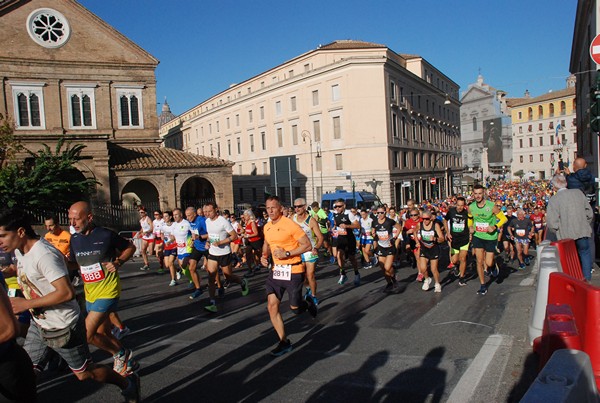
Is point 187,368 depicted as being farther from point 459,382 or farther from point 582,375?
point 582,375

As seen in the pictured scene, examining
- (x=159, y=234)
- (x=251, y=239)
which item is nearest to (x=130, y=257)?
(x=251, y=239)

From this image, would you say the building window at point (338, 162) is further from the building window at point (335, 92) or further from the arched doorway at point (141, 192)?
the arched doorway at point (141, 192)

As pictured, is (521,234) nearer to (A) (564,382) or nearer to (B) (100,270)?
(B) (100,270)

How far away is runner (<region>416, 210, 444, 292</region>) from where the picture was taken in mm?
9492

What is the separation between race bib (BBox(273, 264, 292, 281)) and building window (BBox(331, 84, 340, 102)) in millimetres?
41687

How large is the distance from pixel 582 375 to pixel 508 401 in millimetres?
2207

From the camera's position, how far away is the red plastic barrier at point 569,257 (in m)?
6.89

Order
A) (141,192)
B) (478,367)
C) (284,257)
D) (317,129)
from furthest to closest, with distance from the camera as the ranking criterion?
(317,129) → (141,192) → (284,257) → (478,367)

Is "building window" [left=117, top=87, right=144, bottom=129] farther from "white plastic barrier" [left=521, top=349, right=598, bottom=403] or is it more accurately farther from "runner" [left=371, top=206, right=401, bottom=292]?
"white plastic barrier" [left=521, top=349, right=598, bottom=403]

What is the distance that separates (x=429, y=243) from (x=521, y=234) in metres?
5.47

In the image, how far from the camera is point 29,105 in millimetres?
28734

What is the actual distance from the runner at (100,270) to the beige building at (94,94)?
21.3 metres

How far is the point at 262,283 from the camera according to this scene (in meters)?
11.6

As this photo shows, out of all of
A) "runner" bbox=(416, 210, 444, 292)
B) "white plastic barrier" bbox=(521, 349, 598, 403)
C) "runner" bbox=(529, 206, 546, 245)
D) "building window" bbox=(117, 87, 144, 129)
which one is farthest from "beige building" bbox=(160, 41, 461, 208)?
"white plastic barrier" bbox=(521, 349, 598, 403)
